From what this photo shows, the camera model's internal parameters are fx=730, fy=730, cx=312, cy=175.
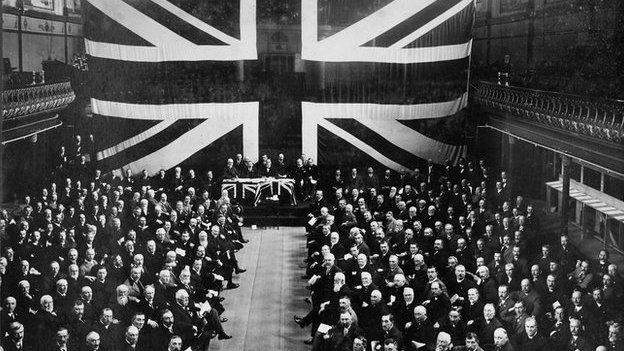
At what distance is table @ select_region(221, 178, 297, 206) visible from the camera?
18.6 metres

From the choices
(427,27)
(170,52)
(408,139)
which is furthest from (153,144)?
(427,27)

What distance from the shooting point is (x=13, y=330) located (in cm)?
862

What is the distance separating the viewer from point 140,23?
64.1 feet

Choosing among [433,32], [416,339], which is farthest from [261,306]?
[433,32]

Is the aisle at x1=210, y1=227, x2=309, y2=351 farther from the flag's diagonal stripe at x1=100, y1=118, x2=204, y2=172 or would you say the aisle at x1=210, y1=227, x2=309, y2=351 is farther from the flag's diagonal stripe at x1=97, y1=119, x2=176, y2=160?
the flag's diagonal stripe at x1=97, y1=119, x2=176, y2=160

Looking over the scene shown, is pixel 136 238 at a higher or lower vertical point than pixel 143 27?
lower

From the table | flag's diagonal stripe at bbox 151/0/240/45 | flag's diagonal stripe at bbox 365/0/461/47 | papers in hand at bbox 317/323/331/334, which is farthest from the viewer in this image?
flag's diagonal stripe at bbox 365/0/461/47

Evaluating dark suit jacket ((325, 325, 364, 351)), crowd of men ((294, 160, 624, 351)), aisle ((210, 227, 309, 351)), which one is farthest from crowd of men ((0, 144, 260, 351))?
dark suit jacket ((325, 325, 364, 351))

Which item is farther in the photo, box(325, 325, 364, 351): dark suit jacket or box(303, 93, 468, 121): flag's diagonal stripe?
box(303, 93, 468, 121): flag's diagonal stripe

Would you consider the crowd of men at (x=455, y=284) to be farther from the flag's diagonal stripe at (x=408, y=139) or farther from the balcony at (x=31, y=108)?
the balcony at (x=31, y=108)

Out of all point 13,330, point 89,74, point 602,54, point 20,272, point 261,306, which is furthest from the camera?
point 89,74

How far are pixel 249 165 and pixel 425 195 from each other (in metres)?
4.83

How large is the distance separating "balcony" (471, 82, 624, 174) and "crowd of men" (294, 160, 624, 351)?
5.80ft

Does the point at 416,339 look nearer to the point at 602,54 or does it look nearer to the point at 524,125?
the point at 602,54
